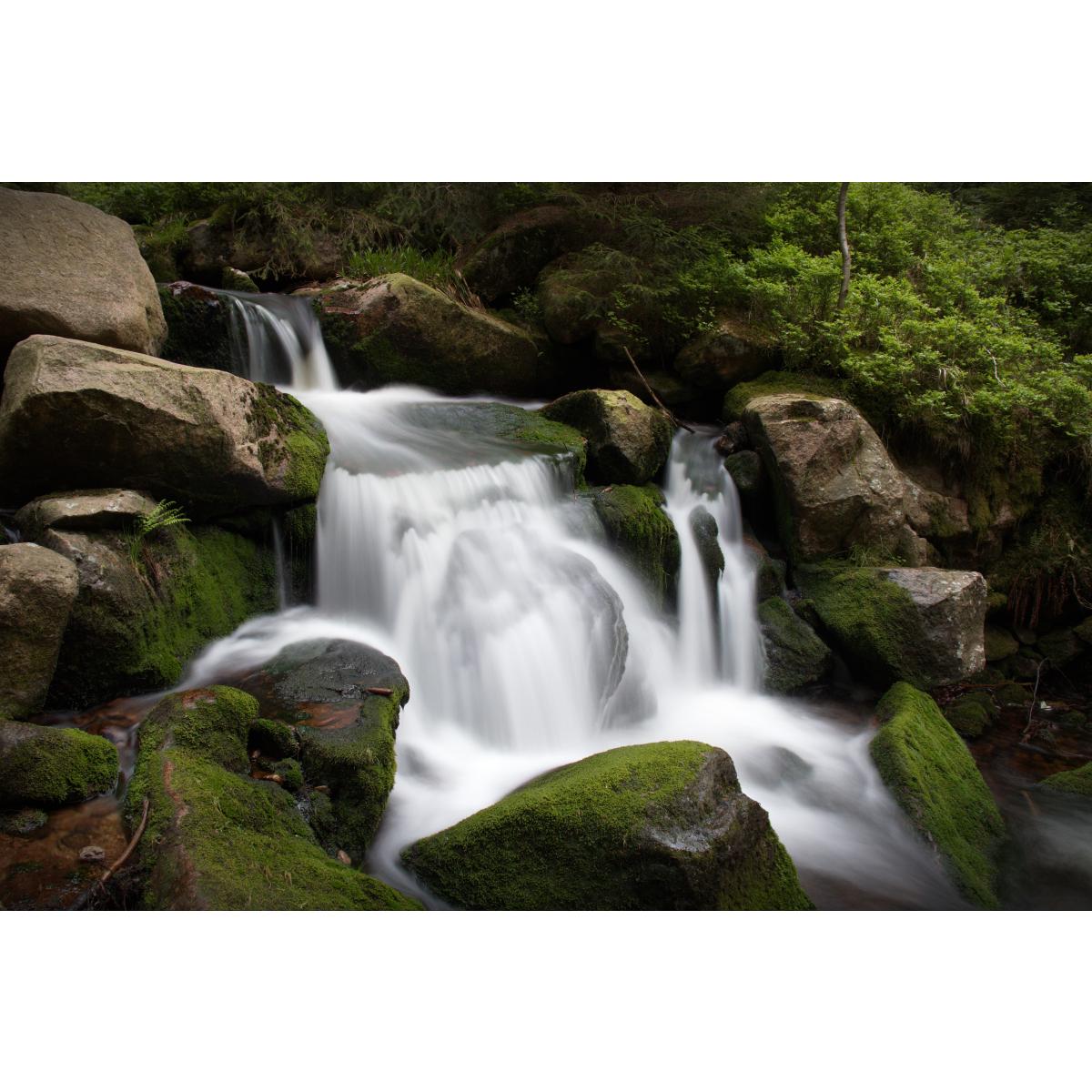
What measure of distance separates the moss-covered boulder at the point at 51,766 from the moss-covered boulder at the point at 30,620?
0.37 m

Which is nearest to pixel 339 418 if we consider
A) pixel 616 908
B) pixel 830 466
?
pixel 830 466

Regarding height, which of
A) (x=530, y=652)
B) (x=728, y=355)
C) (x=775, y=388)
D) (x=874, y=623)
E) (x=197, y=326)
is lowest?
(x=874, y=623)

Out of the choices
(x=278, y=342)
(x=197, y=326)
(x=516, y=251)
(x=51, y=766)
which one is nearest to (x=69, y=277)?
(x=197, y=326)

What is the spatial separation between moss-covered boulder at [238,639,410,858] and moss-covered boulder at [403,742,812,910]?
0.94ft

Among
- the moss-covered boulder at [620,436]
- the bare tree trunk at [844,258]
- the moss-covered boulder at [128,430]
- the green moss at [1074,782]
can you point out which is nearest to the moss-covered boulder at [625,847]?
the moss-covered boulder at [128,430]

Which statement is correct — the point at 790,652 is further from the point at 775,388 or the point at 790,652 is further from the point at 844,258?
the point at 844,258

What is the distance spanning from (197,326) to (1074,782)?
23.1 ft

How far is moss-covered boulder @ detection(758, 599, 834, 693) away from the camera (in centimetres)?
536

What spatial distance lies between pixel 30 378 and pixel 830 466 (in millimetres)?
5338

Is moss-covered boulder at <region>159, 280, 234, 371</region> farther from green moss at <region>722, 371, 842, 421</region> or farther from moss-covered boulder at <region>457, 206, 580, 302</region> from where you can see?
green moss at <region>722, 371, 842, 421</region>

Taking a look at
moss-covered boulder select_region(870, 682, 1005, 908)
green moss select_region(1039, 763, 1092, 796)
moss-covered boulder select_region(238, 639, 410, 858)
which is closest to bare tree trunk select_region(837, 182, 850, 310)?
moss-covered boulder select_region(870, 682, 1005, 908)

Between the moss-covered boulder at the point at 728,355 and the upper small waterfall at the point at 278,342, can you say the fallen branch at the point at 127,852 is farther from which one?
the moss-covered boulder at the point at 728,355

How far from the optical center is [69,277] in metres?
4.09

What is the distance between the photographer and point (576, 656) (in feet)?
14.2
